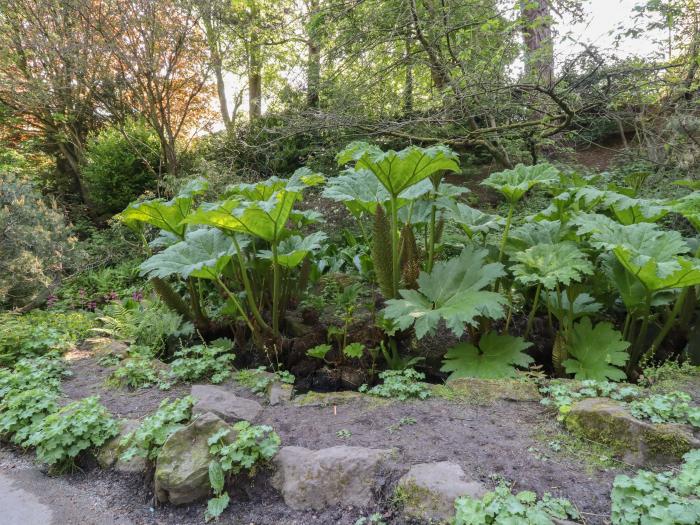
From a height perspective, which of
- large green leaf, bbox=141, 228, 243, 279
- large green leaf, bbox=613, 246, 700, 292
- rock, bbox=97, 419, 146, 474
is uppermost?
large green leaf, bbox=141, 228, 243, 279

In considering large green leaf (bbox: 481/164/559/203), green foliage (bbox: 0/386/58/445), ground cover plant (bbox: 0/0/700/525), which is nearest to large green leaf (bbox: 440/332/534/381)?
ground cover plant (bbox: 0/0/700/525)

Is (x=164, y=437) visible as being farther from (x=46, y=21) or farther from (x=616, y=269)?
(x=46, y=21)

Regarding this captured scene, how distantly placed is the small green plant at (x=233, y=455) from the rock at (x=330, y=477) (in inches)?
2.9

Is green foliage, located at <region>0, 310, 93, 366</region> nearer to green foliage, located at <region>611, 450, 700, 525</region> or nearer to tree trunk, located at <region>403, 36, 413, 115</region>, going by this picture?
green foliage, located at <region>611, 450, 700, 525</region>

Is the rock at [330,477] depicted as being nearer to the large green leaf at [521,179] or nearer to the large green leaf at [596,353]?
the large green leaf at [596,353]

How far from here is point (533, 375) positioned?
2361 mm

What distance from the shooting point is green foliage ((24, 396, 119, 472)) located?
1.96 meters

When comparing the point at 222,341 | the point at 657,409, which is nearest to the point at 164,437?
the point at 222,341

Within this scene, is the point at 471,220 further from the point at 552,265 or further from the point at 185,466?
the point at 185,466

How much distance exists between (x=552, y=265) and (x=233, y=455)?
1868 millimetres

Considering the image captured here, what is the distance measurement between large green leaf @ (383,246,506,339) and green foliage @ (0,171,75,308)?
4.30 m

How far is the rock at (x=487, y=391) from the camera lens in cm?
219

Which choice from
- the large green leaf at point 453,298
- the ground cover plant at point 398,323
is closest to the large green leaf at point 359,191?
the ground cover plant at point 398,323

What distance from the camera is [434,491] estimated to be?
1.46 metres
